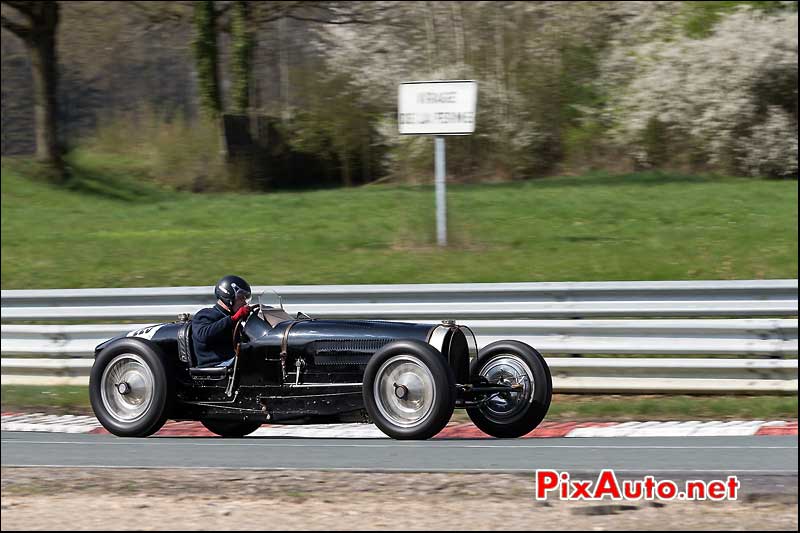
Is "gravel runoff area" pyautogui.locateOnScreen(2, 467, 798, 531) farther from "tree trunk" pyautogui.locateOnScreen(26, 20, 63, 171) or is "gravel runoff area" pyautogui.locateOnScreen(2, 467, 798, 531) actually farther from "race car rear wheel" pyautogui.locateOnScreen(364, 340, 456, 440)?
"tree trunk" pyautogui.locateOnScreen(26, 20, 63, 171)

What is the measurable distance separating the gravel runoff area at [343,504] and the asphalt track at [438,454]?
13.3 inches

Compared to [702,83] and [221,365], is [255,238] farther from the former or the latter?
[702,83]

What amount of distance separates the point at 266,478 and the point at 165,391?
192 centimetres

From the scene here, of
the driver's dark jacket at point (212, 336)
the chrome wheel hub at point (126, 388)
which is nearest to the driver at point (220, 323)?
the driver's dark jacket at point (212, 336)

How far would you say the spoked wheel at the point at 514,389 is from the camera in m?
8.61

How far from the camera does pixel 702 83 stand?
891 inches

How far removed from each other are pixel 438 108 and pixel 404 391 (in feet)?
23.9

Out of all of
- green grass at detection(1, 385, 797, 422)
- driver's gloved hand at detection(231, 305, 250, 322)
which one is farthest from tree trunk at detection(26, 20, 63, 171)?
driver's gloved hand at detection(231, 305, 250, 322)

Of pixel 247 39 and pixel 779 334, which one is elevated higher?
pixel 247 39

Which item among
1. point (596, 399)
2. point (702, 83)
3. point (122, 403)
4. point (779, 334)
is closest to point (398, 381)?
point (122, 403)

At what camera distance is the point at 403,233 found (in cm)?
1623

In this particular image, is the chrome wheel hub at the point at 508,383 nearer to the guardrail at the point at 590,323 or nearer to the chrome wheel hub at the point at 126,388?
the guardrail at the point at 590,323

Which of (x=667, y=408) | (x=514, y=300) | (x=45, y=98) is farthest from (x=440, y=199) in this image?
(x=45, y=98)

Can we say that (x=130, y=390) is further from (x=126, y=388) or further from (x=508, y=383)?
(x=508, y=383)
